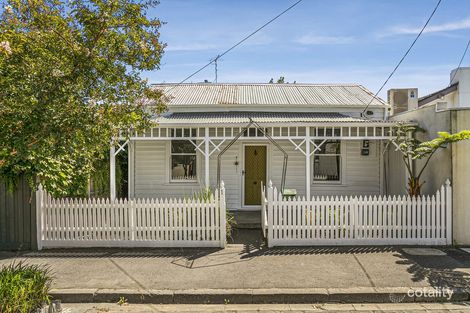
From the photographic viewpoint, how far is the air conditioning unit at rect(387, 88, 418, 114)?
13586 millimetres

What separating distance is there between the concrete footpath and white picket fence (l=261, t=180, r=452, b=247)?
0.26 meters

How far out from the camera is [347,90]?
49.1ft

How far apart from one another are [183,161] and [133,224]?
15.5ft

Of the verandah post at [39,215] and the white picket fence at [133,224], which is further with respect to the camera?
the white picket fence at [133,224]

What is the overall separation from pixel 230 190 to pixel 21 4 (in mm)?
8542

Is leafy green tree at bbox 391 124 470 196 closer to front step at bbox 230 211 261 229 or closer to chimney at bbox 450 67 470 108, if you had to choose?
front step at bbox 230 211 261 229

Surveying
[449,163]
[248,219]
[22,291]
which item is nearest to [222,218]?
[248,219]

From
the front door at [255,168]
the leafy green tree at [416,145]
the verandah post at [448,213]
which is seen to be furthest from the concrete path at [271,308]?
the front door at [255,168]

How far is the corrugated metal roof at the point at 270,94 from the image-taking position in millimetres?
13047

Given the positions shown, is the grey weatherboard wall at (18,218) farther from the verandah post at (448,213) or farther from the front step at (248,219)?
the verandah post at (448,213)

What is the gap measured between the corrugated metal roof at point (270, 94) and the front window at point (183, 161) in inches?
66.6

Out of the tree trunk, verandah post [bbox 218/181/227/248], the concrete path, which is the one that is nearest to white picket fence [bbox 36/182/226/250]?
verandah post [bbox 218/181/227/248]

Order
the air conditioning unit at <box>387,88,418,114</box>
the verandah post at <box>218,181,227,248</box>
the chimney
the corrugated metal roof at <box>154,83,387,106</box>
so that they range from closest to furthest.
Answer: the verandah post at <box>218,181,227,248</box> → the corrugated metal roof at <box>154,83,387,106</box> → the air conditioning unit at <box>387,88,418,114</box> → the chimney

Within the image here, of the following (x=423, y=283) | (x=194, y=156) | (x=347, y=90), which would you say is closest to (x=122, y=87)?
(x=423, y=283)
